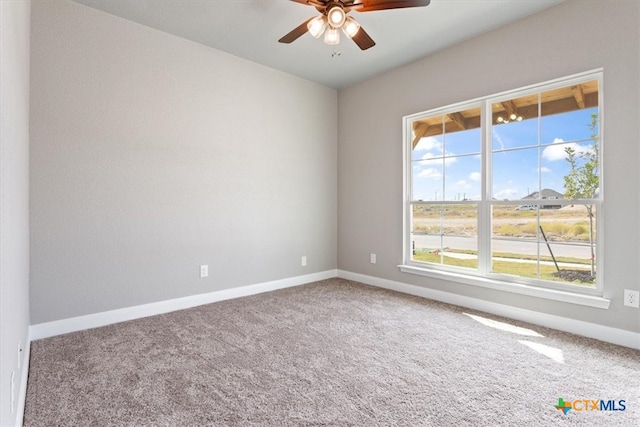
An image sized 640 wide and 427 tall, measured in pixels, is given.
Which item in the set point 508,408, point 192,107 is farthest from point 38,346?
point 508,408

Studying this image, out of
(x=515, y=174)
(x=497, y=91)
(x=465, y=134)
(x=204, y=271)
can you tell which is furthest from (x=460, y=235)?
(x=204, y=271)

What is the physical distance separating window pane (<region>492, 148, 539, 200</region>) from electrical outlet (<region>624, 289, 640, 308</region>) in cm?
101

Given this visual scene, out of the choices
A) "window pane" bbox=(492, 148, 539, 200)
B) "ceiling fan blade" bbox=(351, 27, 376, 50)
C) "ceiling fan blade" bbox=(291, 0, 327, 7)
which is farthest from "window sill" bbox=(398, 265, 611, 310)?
"ceiling fan blade" bbox=(291, 0, 327, 7)

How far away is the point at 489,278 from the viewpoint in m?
3.10

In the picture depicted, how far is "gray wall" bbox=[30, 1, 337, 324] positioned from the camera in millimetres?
→ 2482

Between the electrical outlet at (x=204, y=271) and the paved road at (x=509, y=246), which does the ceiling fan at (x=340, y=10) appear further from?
the electrical outlet at (x=204, y=271)

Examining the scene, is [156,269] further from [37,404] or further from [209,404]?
[209,404]

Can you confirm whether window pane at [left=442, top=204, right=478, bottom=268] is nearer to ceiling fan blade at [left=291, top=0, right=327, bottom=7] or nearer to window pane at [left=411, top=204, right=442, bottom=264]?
window pane at [left=411, top=204, right=442, bottom=264]

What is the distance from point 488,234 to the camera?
312 centimetres

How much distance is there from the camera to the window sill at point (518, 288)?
244 cm

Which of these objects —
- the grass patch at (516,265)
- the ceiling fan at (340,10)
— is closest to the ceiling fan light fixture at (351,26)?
the ceiling fan at (340,10)

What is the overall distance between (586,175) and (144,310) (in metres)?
4.07

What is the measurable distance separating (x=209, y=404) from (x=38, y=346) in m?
1.61

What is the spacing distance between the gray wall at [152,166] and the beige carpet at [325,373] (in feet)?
1.68
